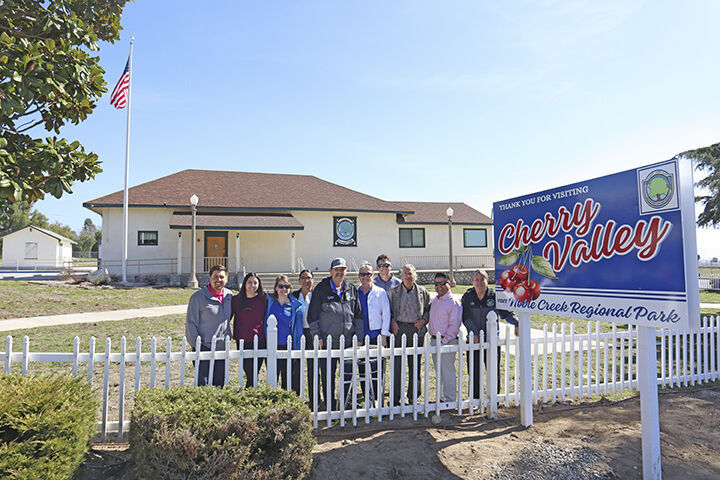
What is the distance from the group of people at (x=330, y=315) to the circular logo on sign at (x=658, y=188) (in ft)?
7.13

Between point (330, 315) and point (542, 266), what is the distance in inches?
94.8

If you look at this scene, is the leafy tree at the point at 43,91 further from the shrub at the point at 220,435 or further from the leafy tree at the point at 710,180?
the leafy tree at the point at 710,180

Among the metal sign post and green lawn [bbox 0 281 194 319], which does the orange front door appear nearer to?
green lawn [bbox 0 281 194 319]

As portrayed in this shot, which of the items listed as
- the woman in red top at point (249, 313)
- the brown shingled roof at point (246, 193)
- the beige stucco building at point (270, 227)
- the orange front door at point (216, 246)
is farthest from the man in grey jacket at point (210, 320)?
the brown shingled roof at point (246, 193)

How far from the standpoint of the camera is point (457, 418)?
4910 millimetres

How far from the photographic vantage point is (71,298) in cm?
1391

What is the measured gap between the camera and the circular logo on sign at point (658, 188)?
10.9 ft

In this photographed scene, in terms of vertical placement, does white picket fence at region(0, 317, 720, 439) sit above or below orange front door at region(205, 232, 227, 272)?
below

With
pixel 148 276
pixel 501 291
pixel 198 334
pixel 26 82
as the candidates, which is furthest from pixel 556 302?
pixel 148 276

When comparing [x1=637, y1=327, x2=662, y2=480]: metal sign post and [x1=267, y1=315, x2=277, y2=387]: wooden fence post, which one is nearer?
[x1=637, y1=327, x2=662, y2=480]: metal sign post

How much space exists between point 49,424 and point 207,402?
1.05 meters

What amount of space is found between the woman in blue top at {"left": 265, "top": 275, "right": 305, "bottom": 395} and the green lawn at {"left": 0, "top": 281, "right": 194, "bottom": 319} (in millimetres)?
10041

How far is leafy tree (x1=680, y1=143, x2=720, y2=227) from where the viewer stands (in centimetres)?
2236

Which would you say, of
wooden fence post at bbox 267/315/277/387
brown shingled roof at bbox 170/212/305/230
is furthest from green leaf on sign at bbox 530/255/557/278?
brown shingled roof at bbox 170/212/305/230
